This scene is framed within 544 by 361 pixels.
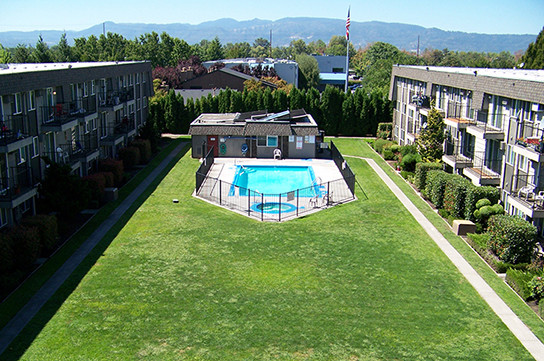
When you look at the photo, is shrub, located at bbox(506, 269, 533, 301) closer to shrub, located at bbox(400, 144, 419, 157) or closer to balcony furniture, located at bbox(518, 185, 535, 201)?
balcony furniture, located at bbox(518, 185, 535, 201)

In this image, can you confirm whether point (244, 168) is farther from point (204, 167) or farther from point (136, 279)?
point (136, 279)

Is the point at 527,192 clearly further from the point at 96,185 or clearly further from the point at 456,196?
the point at 96,185

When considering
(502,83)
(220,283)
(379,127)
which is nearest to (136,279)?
(220,283)

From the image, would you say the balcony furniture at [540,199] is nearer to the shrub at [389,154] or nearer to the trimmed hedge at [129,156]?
the shrub at [389,154]

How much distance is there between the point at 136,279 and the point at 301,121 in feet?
107

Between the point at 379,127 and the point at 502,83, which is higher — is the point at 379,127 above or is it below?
below

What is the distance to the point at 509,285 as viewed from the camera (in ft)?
73.9

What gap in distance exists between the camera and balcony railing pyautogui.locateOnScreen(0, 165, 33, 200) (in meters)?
25.1

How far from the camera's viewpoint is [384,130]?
56469 millimetres

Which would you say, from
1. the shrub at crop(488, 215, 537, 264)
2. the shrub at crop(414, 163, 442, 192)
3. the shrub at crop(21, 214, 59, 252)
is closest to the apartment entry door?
the shrub at crop(414, 163, 442, 192)

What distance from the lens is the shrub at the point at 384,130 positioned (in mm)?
55412

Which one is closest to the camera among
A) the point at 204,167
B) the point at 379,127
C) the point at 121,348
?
the point at 121,348

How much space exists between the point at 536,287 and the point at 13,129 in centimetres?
2450

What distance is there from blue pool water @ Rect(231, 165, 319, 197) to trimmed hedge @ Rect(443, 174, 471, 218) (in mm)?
8883
